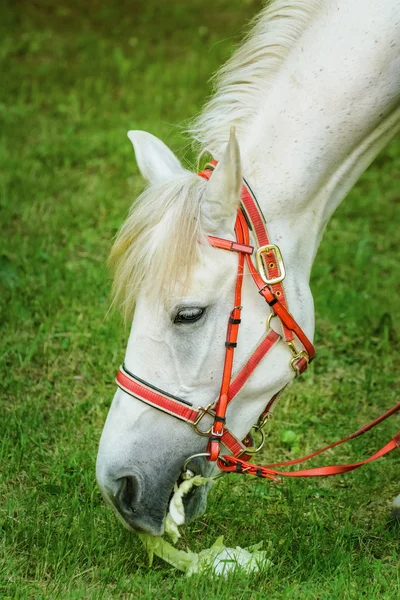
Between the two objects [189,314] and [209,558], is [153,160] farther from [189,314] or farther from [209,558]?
[209,558]

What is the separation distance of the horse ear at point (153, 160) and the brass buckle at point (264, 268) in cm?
43

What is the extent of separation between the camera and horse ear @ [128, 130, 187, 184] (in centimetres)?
309

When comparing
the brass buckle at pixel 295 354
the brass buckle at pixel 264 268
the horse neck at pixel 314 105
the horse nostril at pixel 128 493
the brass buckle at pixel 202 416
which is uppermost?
the horse neck at pixel 314 105

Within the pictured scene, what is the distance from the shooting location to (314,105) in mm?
2953

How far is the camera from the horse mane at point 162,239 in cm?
277

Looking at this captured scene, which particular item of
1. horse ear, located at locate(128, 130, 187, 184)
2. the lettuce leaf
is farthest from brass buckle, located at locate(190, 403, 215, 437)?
horse ear, located at locate(128, 130, 187, 184)

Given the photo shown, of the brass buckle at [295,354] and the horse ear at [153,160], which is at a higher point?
the horse ear at [153,160]

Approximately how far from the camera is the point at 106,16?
9680 mm

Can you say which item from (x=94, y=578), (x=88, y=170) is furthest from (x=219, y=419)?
(x=88, y=170)

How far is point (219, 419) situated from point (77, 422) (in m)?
1.43

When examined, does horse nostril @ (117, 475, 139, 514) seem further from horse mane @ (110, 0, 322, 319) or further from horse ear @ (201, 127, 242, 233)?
horse ear @ (201, 127, 242, 233)

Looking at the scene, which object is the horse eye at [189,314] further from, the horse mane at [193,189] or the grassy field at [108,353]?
the grassy field at [108,353]

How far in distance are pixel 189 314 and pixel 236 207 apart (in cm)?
39

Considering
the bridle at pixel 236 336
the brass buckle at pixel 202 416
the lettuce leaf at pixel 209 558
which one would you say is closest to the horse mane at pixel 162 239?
the bridle at pixel 236 336
